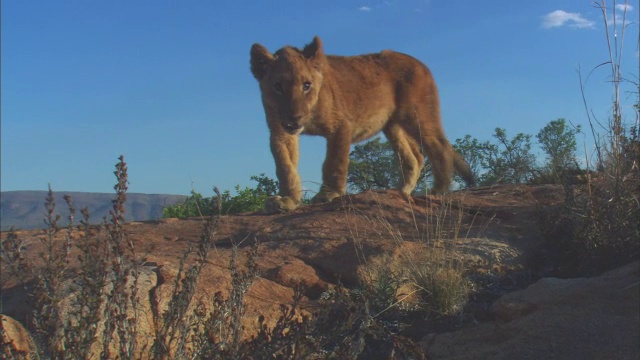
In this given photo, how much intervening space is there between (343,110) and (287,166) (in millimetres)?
A: 1099

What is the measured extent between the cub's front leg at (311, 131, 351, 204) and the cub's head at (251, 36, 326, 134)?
432mm

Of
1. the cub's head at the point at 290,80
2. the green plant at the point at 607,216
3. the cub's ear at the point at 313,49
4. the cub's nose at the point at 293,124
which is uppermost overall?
the cub's ear at the point at 313,49

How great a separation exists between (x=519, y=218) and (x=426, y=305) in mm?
1737

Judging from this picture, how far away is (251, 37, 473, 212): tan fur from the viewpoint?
22.2ft

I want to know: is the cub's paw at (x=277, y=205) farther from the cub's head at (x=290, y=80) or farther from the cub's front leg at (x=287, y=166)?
the cub's head at (x=290, y=80)

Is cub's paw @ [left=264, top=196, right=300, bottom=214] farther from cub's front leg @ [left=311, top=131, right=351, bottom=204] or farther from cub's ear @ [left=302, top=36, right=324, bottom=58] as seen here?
cub's ear @ [left=302, top=36, right=324, bottom=58]

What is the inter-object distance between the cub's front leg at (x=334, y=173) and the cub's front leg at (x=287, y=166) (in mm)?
266

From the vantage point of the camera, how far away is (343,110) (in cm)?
741

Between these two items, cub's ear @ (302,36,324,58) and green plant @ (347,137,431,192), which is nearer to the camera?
cub's ear @ (302,36,324,58)

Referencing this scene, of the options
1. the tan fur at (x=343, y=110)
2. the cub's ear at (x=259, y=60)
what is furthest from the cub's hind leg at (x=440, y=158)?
the cub's ear at (x=259, y=60)

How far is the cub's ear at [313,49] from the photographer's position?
7.48 metres

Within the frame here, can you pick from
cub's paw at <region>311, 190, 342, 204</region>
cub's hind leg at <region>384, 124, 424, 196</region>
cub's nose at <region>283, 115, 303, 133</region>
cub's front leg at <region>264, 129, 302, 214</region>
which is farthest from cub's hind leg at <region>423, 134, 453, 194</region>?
cub's nose at <region>283, 115, 303, 133</region>

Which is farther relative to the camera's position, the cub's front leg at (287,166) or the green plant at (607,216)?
the cub's front leg at (287,166)

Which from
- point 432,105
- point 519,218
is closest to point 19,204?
point 432,105
